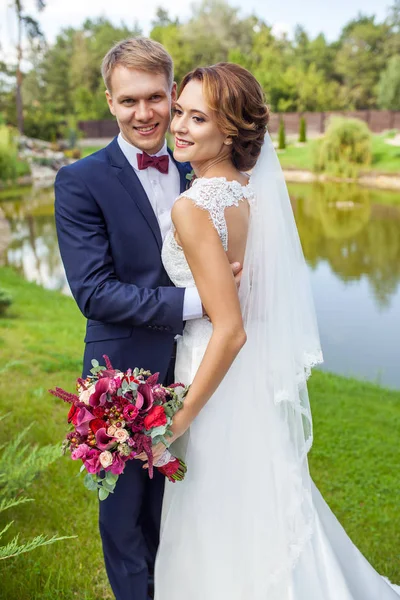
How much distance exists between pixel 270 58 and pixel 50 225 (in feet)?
107

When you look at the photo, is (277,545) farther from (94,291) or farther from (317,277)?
(317,277)

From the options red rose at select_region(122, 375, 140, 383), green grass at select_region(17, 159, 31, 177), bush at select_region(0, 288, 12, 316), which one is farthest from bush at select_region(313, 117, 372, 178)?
red rose at select_region(122, 375, 140, 383)

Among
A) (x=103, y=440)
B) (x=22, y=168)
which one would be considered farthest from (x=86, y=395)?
(x=22, y=168)

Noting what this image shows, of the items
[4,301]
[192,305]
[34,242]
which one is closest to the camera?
[192,305]

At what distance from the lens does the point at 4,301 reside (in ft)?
Answer: 27.0

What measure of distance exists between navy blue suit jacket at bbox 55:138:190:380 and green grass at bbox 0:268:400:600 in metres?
1.25

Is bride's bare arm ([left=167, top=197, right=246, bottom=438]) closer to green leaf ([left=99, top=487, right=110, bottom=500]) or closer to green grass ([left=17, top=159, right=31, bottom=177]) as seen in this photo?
green leaf ([left=99, top=487, right=110, bottom=500])

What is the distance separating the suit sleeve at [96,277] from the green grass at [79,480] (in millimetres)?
1463

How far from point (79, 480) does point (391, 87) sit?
4200 centimetres

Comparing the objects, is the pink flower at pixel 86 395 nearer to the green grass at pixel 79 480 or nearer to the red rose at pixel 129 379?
the red rose at pixel 129 379

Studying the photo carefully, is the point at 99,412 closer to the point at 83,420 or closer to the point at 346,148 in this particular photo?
the point at 83,420

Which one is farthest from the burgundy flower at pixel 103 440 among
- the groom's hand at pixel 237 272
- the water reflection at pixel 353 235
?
the water reflection at pixel 353 235

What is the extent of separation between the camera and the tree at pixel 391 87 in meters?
40.3

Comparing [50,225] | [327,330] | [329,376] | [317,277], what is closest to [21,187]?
[50,225]
